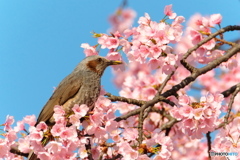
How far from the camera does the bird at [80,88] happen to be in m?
4.85

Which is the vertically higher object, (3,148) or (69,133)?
(3,148)

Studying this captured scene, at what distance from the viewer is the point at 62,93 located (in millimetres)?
5016

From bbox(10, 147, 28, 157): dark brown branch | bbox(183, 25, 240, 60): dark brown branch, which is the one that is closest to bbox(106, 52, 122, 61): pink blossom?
bbox(183, 25, 240, 60): dark brown branch

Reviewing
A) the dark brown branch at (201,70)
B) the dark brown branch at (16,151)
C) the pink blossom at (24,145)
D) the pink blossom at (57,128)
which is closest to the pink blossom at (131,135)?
the pink blossom at (57,128)

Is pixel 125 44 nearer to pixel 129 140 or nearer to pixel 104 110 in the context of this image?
pixel 104 110

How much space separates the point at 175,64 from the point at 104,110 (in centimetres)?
96

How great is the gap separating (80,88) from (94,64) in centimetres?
42

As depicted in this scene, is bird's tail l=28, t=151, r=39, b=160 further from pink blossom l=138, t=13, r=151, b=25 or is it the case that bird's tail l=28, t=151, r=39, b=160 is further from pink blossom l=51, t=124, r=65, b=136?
pink blossom l=138, t=13, r=151, b=25

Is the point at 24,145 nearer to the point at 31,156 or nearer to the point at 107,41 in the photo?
the point at 31,156

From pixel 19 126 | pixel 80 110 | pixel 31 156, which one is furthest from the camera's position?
pixel 19 126

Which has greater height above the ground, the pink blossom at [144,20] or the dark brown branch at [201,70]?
the pink blossom at [144,20]

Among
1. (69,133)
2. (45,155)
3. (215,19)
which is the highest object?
(215,19)

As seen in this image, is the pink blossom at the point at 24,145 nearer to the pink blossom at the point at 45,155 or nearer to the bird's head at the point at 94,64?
the pink blossom at the point at 45,155

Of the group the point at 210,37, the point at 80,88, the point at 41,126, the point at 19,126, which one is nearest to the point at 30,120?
the point at 19,126
